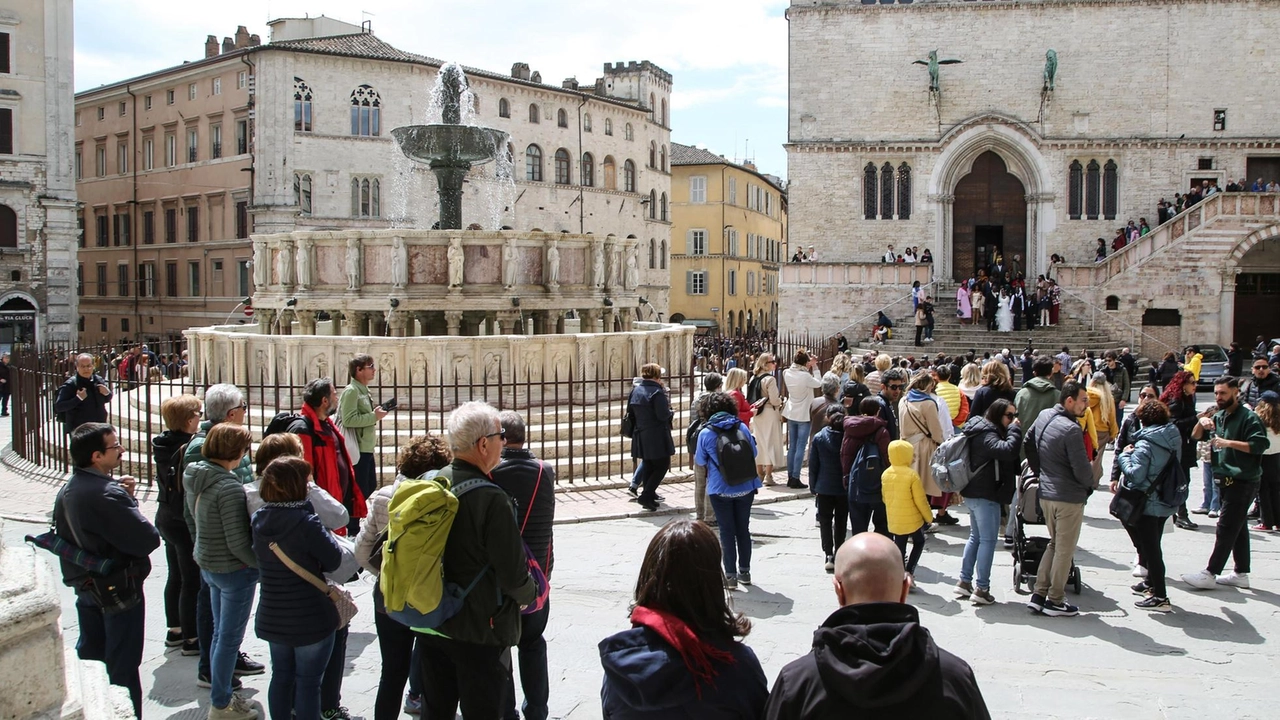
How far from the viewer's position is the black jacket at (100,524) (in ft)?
17.0

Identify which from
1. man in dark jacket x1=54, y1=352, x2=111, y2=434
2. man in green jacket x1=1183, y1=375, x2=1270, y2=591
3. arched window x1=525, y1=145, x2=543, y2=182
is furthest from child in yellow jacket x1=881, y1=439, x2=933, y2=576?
arched window x1=525, y1=145, x2=543, y2=182

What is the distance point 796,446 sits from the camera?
40.6ft

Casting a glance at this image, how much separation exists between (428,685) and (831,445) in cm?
452

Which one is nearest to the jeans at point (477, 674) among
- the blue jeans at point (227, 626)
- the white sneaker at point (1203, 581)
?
the blue jeans at point (227, 626)

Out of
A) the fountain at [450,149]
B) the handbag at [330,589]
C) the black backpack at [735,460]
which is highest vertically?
the fountain at [450,149]

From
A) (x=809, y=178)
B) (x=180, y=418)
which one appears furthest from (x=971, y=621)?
(x=809, y=178)

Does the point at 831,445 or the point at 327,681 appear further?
the point at 831,445

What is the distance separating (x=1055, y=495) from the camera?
23.9ft

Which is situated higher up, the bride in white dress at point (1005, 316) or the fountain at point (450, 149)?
the fountain at point (450, 149)

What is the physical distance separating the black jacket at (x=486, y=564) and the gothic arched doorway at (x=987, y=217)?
110 ft

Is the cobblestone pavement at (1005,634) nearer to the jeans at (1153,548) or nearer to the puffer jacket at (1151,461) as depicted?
the jeans at (1153,548)

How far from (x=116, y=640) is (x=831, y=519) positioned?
536cm

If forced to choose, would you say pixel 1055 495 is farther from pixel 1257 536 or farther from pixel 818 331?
pixel 818 331

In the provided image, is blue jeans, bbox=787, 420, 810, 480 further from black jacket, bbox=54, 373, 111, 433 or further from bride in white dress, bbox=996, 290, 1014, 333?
bride in white dress, bbox=996, 290, 1014, 333
